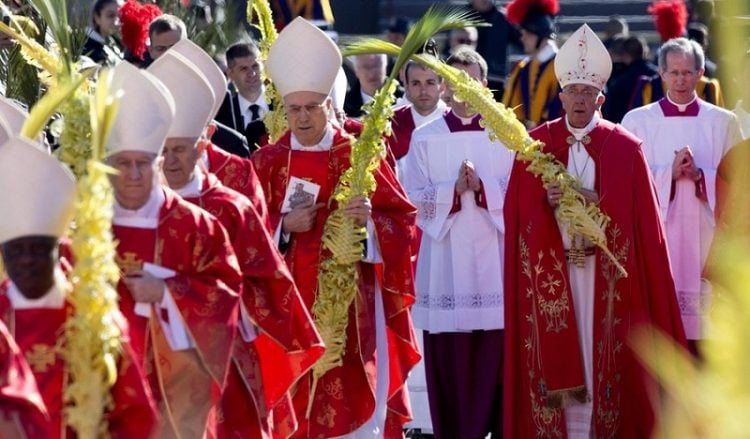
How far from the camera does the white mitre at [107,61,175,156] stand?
446 cm

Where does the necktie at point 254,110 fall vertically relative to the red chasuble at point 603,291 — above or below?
above

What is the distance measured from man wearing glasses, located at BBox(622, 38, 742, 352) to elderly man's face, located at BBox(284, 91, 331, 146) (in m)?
2.93

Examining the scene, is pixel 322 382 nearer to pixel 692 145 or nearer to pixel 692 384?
pixel 692 145

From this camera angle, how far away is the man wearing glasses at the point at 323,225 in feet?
22.1

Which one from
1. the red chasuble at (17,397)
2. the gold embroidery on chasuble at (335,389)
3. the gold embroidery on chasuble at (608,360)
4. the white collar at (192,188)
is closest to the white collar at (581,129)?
the gold embroidery on chasuble at (608,360)

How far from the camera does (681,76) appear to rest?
359 inches

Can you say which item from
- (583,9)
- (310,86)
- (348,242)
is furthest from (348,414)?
(583,9)

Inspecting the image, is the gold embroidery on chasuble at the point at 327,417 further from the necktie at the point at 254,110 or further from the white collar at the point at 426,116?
the white collar at the point at 426,116

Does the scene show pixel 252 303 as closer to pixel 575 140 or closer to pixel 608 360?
pixel 575 140

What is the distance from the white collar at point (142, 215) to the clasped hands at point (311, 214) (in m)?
2.18

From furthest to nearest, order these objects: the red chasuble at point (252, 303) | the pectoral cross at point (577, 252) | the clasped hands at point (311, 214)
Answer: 1. the pectoral cross at point (577, 252)
2. the clasped hands at point (311, 214)
3. the red chasuble at point (252, 303)

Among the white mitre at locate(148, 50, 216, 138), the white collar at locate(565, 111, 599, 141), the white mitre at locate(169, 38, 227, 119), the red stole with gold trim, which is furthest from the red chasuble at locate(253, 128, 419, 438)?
the red stole with gold trim

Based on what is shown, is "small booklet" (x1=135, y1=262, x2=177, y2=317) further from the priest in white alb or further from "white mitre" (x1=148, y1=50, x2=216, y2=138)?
the priest in white alb

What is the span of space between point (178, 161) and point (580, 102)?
2.97 meters
